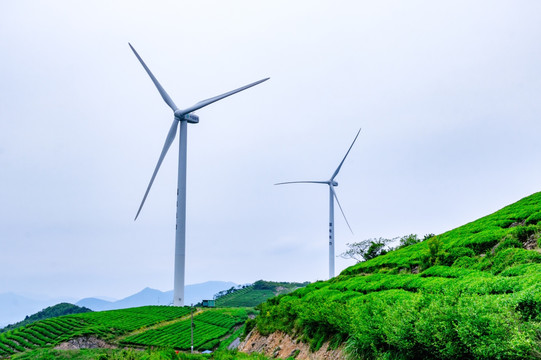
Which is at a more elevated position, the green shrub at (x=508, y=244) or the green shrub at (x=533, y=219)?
the green shrub at (x=533, y=219)

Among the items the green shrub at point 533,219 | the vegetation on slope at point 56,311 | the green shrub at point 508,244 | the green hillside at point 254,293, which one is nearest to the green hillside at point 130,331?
the green shrub at point 508,244

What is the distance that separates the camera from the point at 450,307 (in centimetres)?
1326

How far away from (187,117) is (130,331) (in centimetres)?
3753

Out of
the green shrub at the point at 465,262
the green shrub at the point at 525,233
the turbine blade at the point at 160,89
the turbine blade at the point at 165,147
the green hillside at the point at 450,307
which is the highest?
the turbine blade at the point at 160,89

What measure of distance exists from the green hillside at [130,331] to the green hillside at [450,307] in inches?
1111

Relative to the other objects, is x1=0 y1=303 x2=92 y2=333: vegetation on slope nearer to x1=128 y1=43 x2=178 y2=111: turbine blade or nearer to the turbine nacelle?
the turbine nacelle

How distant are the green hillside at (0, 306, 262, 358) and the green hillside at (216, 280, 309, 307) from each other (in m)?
72.3

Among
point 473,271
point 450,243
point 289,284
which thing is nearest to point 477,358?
point 473,271

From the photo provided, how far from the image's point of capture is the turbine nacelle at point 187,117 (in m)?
70.6

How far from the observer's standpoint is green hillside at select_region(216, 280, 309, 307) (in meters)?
147

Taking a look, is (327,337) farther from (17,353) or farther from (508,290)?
(17,353)

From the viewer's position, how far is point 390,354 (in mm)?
15656

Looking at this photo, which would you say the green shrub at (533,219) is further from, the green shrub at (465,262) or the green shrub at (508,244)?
the green shrub at (465,262)

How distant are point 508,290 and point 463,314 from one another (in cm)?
562
